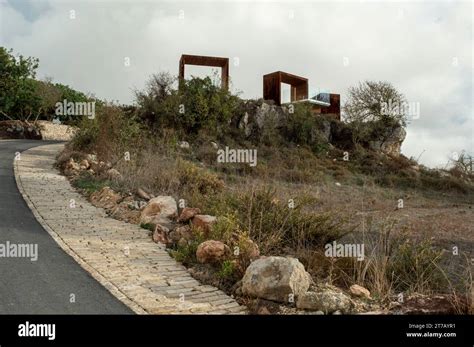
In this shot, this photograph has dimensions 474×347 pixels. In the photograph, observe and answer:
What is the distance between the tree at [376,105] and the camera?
30.0m

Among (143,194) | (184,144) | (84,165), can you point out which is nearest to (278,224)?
(143,194)

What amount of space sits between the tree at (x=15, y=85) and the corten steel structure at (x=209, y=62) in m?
15.7

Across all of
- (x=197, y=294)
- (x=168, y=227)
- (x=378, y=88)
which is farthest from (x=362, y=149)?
(x=197, y=294)

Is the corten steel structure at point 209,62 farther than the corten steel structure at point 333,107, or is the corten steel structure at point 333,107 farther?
the corten steel structure at point 333,107

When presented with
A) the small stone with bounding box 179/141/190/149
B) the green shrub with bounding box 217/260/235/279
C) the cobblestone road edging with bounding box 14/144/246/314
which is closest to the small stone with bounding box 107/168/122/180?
the cobblestone road edging with bounding box 14/144/246/314

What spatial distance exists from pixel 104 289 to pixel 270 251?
2.69 m

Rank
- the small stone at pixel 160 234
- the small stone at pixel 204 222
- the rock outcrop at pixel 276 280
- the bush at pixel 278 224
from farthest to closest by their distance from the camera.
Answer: the small stone at pixel 160 234, the small stone at pixel 204 222, the bush at pixel 278 224, the rock outcrop at pixel 276 280

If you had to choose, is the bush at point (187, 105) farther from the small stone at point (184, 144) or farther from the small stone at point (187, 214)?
the small stone at point (187, 214)

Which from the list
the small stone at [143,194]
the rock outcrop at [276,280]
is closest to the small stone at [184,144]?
the small stone at [143,194]

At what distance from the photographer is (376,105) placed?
3045 centimetres

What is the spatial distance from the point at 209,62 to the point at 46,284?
870 inches

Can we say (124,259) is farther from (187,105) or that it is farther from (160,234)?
(187,105)

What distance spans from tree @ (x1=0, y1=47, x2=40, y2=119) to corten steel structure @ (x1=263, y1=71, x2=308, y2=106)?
60.6 ft
